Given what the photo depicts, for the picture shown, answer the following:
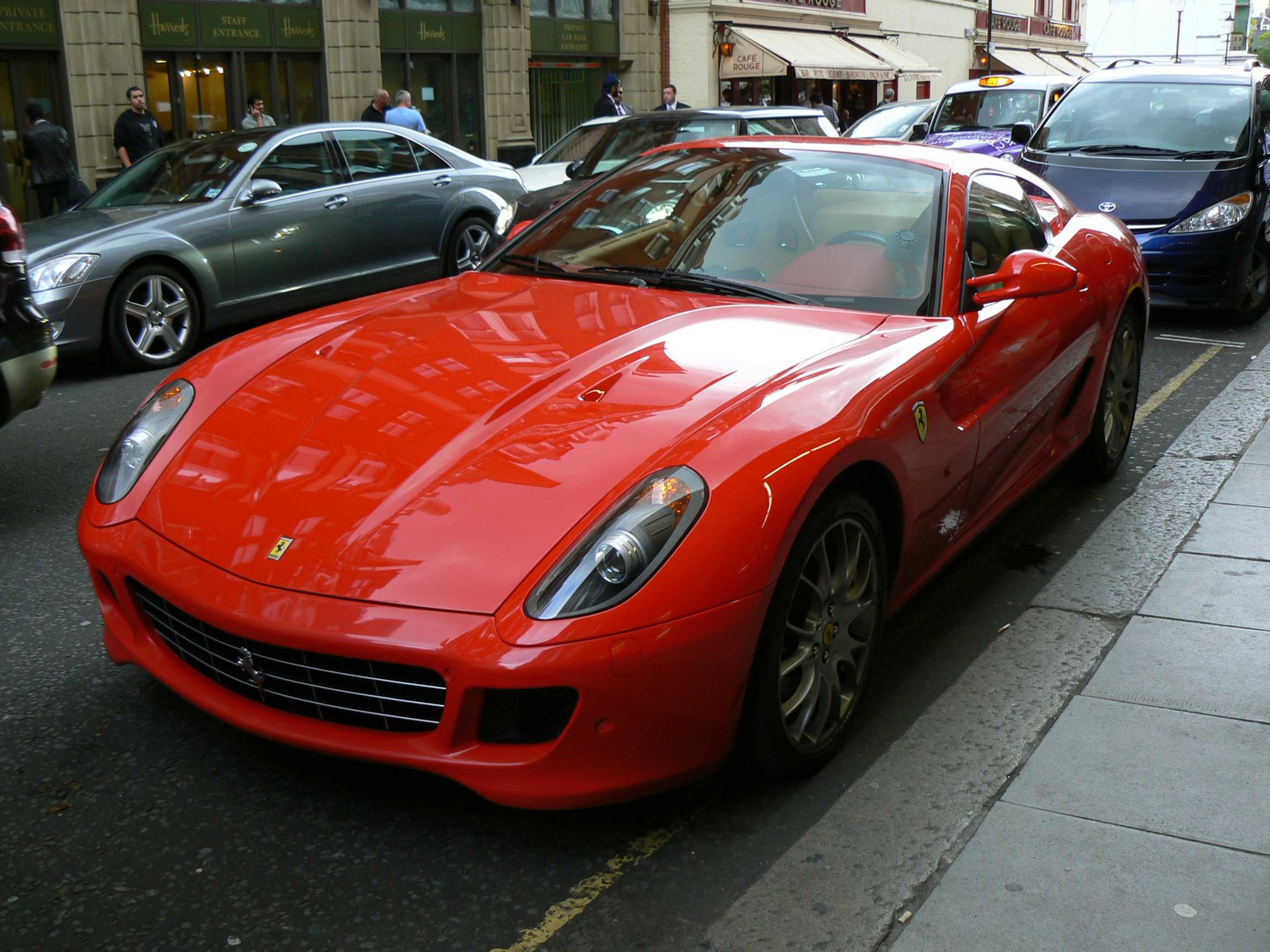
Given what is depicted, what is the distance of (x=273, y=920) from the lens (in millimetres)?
2629

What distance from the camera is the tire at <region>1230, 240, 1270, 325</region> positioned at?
957cm

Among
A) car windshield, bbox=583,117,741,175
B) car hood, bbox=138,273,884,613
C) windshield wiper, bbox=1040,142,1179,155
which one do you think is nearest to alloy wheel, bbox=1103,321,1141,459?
car hood, bbox=138,273,884,613

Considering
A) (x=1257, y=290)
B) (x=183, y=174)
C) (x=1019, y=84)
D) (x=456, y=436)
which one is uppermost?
(x=1019, y=84)

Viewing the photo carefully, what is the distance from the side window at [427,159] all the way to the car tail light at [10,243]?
5.31 meters

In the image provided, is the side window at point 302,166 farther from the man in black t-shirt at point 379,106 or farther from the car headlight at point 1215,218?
the man in black t-shirt at point 379,106

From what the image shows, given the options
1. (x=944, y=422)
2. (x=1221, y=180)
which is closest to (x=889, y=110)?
(x=1221, y=180)

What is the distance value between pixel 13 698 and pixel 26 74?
15.0 m

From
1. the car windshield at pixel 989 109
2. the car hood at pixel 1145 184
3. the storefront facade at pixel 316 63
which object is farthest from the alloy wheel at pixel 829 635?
the car windshield at pixel 989 109

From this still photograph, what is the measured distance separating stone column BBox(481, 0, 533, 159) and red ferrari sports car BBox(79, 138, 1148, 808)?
20316 mm

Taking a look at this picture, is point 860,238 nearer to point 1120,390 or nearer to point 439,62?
point 1120,390

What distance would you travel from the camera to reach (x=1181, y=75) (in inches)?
416

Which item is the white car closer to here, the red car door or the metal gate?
the red car door

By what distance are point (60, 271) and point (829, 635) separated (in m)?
6.17

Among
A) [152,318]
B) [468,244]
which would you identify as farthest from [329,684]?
[468,244]
